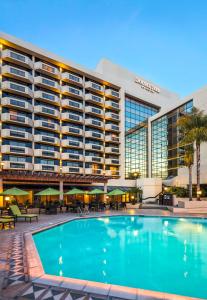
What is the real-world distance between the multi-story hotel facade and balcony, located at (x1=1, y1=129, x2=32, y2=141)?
0.13 m

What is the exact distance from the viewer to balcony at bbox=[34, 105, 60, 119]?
36.6m

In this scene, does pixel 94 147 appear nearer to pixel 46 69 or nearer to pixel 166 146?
pixel 46 69

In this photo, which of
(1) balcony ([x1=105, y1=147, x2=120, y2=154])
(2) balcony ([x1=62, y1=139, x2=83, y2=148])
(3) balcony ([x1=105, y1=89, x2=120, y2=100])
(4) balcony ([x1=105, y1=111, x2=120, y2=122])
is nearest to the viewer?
(2) balcony ([x1=62, y1=139, x2=83, y2=148])

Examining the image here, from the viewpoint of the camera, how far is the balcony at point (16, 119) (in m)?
33.0

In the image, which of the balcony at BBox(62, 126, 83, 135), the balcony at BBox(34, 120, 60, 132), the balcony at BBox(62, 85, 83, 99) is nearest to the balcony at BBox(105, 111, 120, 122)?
the balcony at BBox(62, 85, 83, 99)

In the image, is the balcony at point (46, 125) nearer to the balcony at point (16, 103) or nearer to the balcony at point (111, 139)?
the balcony at point (16, 103)

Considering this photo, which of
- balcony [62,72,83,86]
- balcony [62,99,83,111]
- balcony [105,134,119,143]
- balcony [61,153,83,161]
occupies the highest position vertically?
balcony [62,72,83,86]

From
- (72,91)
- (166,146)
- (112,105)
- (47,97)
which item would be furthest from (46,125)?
(166,146)

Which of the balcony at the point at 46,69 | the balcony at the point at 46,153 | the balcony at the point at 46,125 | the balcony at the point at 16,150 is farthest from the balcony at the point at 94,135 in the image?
the balcony at the point at 46,69

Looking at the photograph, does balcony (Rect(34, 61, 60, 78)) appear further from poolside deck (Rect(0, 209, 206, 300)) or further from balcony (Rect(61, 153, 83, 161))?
poolside deck (Rect(0, 209, 206, 300))

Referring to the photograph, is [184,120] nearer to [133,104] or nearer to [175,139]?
[175,139]

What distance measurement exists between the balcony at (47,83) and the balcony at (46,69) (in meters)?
1.28

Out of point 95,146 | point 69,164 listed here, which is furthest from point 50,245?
point 95,146

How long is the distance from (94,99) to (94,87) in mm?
2365
